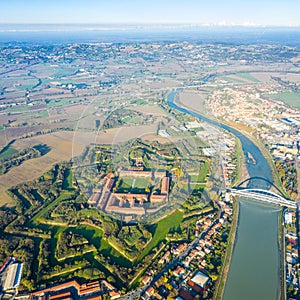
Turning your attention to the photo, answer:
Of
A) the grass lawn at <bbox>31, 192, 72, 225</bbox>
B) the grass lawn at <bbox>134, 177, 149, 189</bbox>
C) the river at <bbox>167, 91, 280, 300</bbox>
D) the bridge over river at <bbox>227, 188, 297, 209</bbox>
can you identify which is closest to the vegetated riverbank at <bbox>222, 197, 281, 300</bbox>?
the river at <bbox>167, 91, 280, 300</bbox>

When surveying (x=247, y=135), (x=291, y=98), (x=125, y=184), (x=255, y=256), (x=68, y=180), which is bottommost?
(x=255, y=256)

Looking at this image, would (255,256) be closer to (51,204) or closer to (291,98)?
(51,204)

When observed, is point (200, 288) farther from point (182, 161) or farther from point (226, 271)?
point (182, 161)

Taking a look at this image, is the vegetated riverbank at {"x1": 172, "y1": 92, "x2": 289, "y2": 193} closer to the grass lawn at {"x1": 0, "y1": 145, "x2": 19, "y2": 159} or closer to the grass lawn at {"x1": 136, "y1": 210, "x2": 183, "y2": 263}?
the grass lawn at {"x1": 136, "y1": 210, "x2": 183, "y2": 263}

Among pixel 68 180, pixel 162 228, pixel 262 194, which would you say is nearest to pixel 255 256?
pixel 162 228

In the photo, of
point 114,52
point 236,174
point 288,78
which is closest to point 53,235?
point 236,174

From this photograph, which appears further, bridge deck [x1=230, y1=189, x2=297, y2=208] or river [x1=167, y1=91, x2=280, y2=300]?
bridge deck [x1=230, y1=189, x2=297, y2=208]
